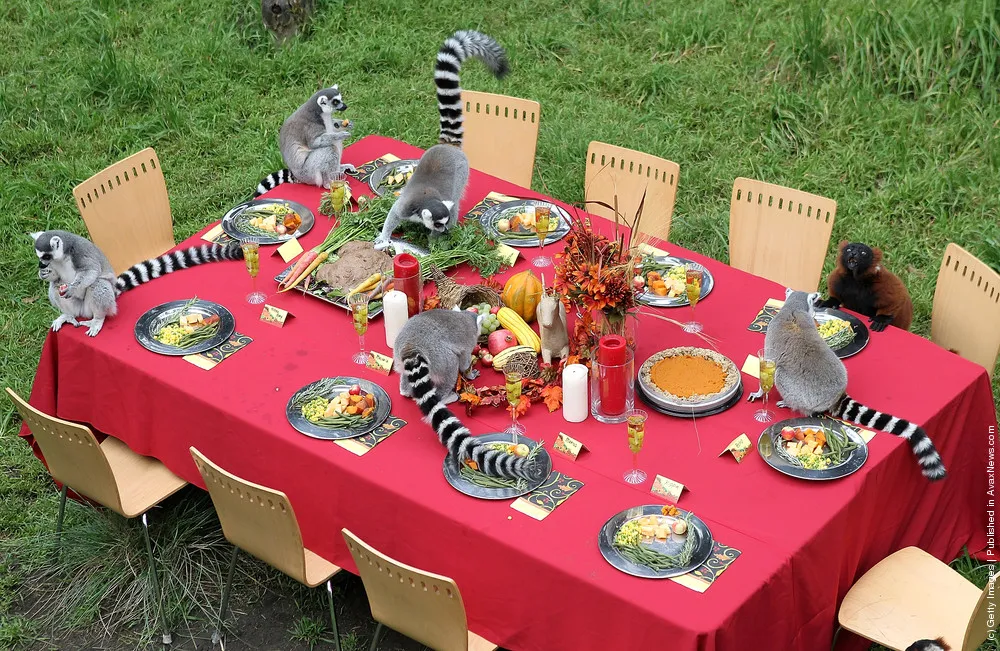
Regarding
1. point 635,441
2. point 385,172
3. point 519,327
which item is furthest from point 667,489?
point 385,172

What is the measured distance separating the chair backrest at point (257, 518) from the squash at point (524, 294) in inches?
54.6

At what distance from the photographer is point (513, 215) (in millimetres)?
5461

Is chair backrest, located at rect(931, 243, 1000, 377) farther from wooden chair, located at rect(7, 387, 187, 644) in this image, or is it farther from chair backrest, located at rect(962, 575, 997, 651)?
wooden chair, located at rect(7, 387, 187, 644)

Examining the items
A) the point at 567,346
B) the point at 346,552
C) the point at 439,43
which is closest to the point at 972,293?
the point at 567,346

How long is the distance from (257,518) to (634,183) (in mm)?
2992

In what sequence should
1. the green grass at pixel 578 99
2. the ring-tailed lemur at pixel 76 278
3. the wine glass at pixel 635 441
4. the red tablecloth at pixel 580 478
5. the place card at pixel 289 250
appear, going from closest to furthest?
the red tablecloth at pixel 580 478, the wine glass at pixel 635 441, the ring-tailed lemur at pixel 76 278, the place card at pixel 289 250, the green grass at pixel 578 99

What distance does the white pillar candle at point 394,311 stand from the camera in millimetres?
4441

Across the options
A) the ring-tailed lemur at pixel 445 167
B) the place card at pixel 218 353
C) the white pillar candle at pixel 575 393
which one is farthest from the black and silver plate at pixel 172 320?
the white pillar candle at pixel 575 393

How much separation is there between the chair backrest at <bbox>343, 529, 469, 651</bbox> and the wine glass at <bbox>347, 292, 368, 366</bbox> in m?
1.08

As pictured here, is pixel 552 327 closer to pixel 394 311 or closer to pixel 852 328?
pixel 394 311

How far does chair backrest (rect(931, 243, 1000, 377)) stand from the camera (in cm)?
455

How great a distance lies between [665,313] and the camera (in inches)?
186

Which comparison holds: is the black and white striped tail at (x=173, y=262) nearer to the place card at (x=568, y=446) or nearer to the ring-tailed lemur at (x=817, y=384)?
the place card at (x=568, y=446)

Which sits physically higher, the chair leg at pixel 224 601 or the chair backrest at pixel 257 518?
the chair backrest at pixel 257 518
